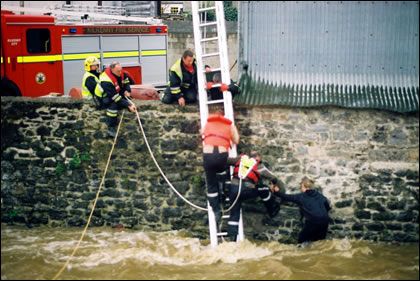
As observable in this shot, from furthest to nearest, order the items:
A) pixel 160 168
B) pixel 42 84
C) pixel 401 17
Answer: pixel 42 84, pixel 160 168, pixel 401 17

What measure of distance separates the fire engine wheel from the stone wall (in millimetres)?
2971

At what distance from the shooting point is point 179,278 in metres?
8.02

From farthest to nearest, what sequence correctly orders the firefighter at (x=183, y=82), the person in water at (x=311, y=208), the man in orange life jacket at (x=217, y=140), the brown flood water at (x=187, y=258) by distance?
the firefighter at (x=183, y=82)
the person in water at (x=311, y=208)
the man in orange life jacket at (x=217, y=140)
the brown flood water at (x=187, y=258)

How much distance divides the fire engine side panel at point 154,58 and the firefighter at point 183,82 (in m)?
6.57

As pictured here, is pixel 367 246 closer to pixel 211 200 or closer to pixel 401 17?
pixel 211 200

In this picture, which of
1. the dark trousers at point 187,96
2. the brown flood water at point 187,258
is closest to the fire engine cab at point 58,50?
the brown flood water at point 187,258

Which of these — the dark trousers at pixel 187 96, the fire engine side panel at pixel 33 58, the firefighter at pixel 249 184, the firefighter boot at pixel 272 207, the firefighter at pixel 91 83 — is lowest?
the firefighter boot at pixel 272 207

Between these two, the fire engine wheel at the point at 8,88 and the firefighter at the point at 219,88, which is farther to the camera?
the fire engine wheel at the point at 8,88

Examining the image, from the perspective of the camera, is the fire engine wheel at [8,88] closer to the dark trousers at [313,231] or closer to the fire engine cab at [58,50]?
the fire engine cab at [58,50]

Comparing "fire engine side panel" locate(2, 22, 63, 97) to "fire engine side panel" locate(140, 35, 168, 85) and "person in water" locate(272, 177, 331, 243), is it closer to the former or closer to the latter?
"fire engine side panel" locate(140, 35, 168, 85)

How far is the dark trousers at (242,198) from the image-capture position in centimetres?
884

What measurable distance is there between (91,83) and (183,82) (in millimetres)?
1706

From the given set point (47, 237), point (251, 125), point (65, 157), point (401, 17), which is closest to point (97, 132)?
point (65, 157)

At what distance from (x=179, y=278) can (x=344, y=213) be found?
116 inches
